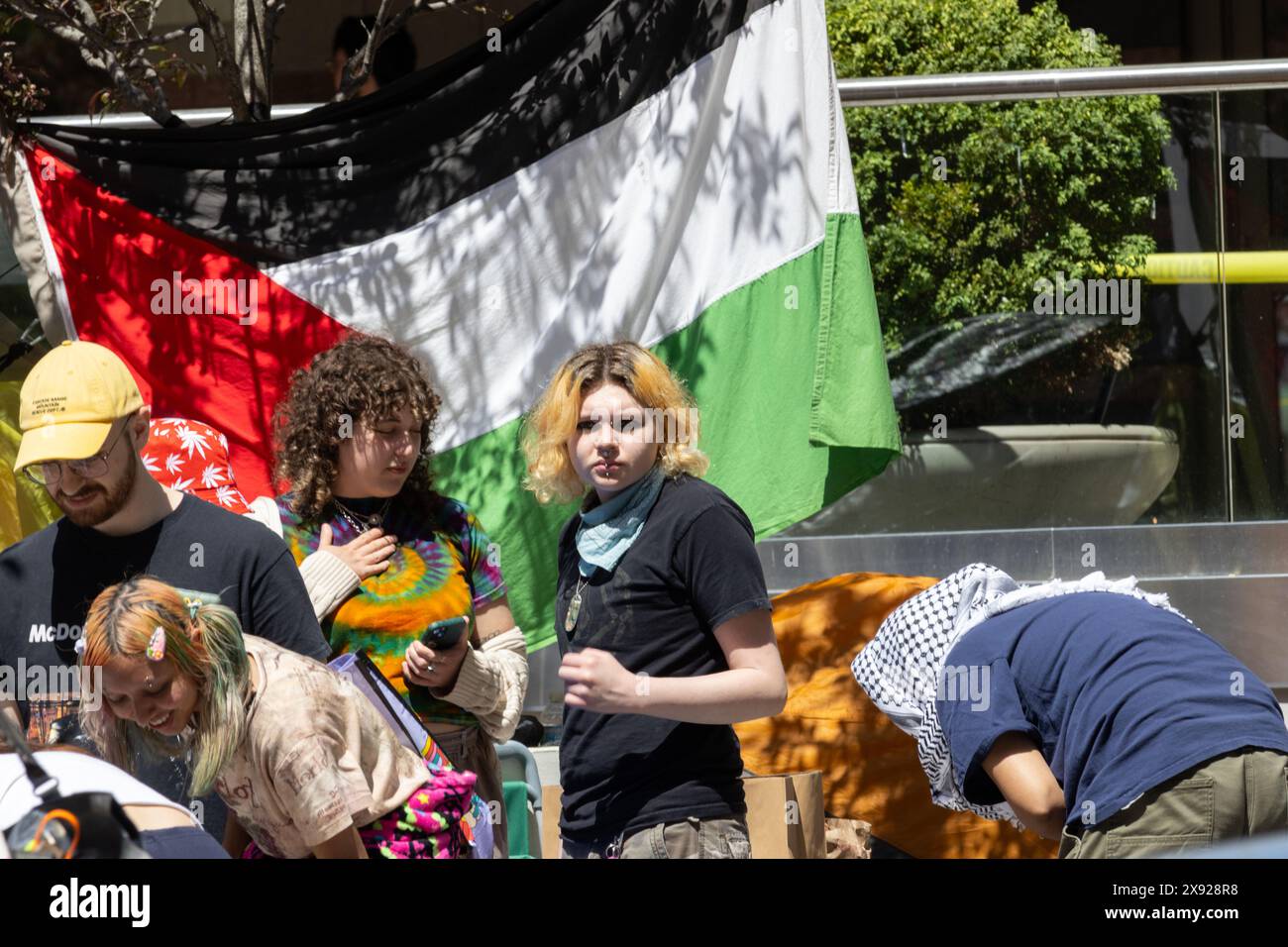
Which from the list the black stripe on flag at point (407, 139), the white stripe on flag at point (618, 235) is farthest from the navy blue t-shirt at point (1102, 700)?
the black stripe on flag at point (407, 139)

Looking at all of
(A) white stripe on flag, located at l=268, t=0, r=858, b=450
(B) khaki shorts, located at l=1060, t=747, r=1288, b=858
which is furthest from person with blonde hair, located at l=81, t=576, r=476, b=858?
(A) white stripe on flag, located at l=268, t=0, r=858, b=450

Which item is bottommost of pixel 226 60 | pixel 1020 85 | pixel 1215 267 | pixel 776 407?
pixel 776 407

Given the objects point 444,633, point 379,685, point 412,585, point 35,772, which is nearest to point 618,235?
point 412,585

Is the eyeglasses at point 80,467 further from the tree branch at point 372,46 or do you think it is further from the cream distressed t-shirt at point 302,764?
the tree branch at point 372,46

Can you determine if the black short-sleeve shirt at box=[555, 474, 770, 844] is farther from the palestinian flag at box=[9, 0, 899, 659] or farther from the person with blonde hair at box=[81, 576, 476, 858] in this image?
the palestinian flag at box=[9, 0, 899, 659]

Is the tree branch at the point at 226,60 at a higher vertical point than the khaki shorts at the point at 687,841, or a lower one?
higher

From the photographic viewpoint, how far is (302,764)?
9.10 ft

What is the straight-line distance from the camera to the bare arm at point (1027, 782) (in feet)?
10.0

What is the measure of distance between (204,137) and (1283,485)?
4.22m

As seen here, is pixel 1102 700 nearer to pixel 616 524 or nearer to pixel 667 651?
pixel 667 651

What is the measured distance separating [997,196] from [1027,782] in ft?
12.8

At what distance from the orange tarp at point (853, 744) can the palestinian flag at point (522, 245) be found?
17.2 inches
